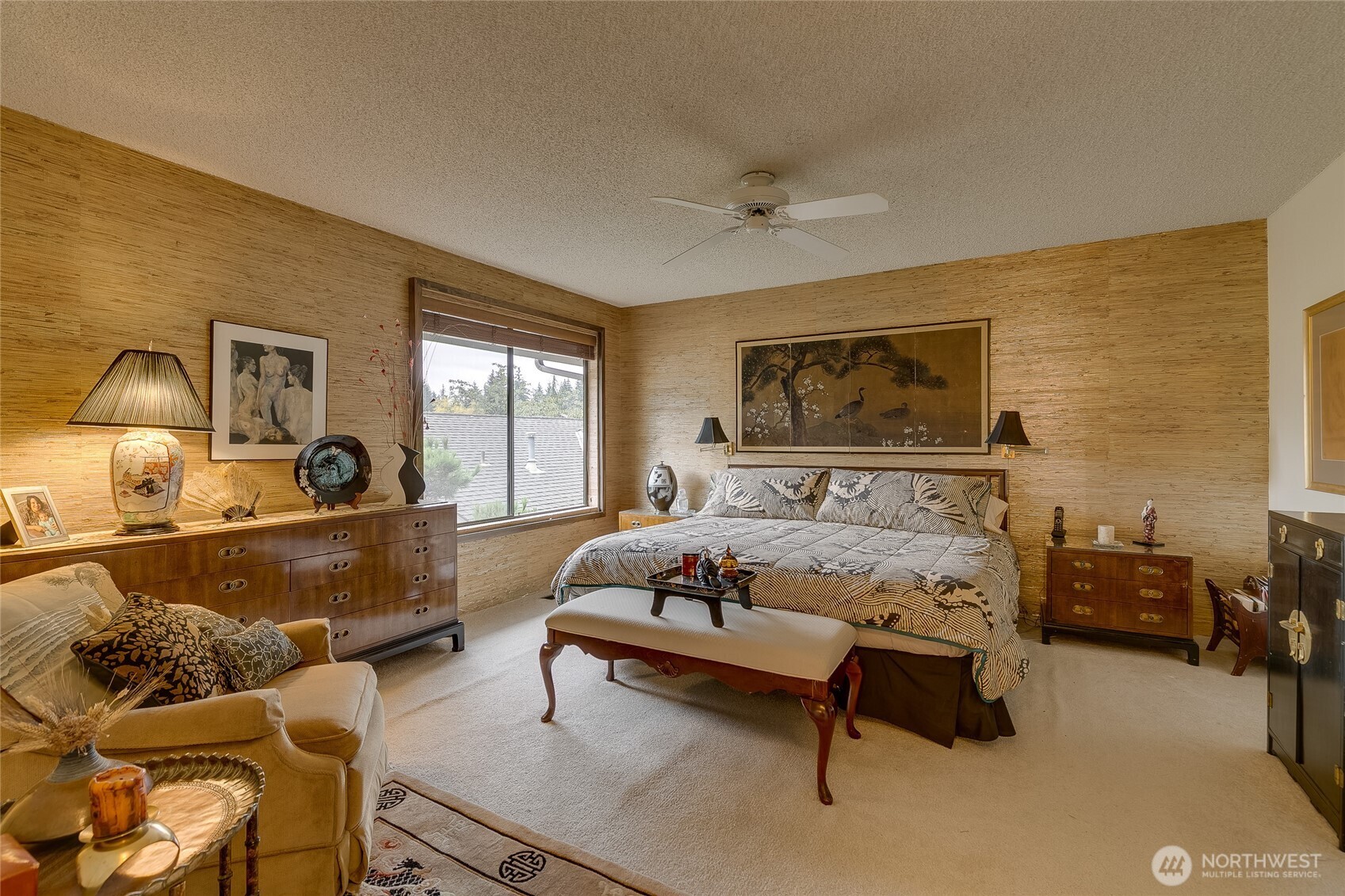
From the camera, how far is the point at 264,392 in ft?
10.7

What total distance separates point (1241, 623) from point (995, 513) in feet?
4.57

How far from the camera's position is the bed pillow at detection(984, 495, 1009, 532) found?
13.9 ft

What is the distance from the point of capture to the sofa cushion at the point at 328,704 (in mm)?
1664

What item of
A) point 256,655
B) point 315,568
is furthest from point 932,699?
point 315,568

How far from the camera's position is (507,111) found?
2436mm

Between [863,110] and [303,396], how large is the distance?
3325 mm

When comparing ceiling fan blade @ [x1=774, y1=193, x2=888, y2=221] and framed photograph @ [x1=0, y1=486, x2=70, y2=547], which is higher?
ceiling fan blade @ [x1=774, y1=193, x2=888, y2=221]

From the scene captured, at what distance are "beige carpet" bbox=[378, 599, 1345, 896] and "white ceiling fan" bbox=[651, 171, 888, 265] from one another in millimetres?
2388

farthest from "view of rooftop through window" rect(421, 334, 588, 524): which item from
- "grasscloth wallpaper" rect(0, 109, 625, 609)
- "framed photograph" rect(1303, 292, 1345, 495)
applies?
"framed photograph" rect(1303, 292, 1345, 495)

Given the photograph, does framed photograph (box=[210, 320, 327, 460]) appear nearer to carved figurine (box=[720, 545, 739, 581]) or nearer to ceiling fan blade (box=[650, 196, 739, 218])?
ceiling fan blade (box=[650, 196, 739, 218])

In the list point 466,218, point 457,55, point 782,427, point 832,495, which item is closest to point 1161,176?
point 832,495

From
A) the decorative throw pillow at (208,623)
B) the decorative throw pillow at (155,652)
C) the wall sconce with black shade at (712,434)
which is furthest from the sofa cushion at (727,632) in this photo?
the wall sconce with black shade at (712,434)

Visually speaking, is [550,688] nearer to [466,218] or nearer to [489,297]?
[466,218]

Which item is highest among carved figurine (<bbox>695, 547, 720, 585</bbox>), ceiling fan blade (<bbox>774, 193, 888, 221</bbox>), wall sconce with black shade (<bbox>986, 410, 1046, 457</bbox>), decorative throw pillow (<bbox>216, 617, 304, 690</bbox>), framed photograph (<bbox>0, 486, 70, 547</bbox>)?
ceiling fan blade (<bbox>774, 193, 888, 221</bbox>)
